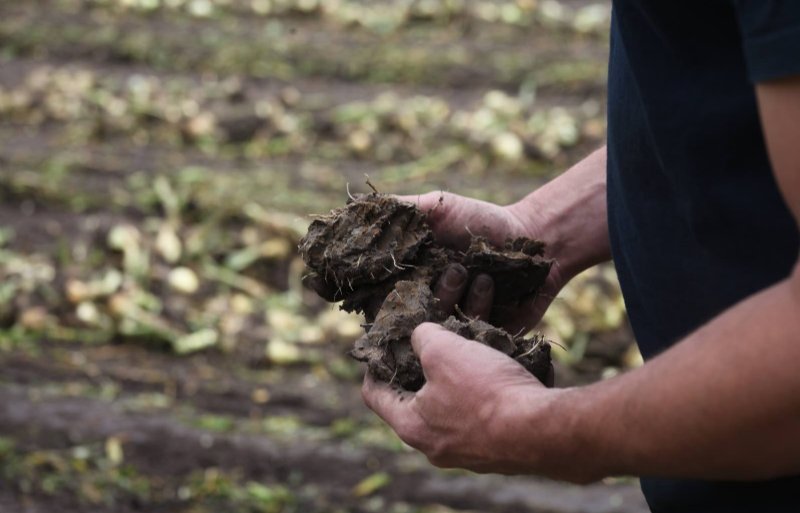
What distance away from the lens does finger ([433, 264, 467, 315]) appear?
234cm

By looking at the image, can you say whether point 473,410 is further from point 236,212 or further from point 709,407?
point 236,212

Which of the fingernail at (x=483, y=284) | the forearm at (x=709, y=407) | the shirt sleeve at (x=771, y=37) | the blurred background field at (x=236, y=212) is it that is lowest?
the blurred background field at (x=236, y=212)

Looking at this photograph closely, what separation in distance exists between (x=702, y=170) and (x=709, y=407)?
1.07 feet

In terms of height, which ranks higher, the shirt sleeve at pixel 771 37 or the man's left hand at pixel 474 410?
the shirt sleeve at pixel 771 37

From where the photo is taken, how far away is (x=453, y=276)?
234 cm

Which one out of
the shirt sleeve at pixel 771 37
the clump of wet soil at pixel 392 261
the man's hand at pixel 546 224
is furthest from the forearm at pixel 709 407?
the man's hand at pixel 546 224

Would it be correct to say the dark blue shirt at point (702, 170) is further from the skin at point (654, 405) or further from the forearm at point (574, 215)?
the forearm at point (574, 215)

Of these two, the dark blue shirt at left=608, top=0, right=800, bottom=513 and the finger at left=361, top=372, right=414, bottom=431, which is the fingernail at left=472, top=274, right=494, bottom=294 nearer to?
the finger at left=361, top=372, right=414, bottom=431

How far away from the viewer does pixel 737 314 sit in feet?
4.77

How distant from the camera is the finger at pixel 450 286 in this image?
234cm

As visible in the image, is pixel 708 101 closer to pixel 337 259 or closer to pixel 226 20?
pixel 337 259

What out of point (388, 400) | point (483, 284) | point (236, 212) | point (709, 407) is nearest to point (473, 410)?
point (388, 400)

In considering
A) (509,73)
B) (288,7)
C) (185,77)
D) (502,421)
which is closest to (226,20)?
(288,7)

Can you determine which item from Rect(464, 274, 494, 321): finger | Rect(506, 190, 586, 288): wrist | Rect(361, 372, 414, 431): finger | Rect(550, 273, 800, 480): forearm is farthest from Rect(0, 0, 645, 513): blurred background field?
Rect(550, 273, 800, 480): forearm
